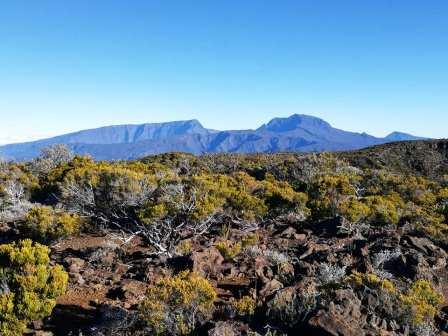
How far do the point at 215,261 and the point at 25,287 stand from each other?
A: 5810 mm

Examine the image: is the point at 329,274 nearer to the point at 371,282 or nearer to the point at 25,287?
Result: the point at 371,282

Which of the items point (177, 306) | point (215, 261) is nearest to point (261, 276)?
point (215, 261)

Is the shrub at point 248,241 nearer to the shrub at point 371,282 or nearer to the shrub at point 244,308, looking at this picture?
the shrub at point 371,282

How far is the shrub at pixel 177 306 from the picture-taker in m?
8.94

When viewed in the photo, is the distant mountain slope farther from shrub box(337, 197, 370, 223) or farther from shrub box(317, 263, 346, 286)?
shrub box(317, 263, 346, 286)

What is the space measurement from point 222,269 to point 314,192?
10.8m

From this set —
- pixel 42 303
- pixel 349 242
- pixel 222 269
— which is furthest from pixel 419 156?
pixel 42 303

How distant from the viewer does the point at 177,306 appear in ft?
30.7

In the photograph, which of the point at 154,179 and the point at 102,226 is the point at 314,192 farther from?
the point at 102,226

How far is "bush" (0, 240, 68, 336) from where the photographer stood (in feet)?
32.3

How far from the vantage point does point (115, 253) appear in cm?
1609

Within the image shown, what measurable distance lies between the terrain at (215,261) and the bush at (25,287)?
0.09 feet

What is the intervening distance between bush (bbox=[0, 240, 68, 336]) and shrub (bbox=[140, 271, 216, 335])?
7.66 ft

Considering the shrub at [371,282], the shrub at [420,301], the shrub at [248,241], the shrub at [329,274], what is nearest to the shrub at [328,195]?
the shrub at [248,241]
